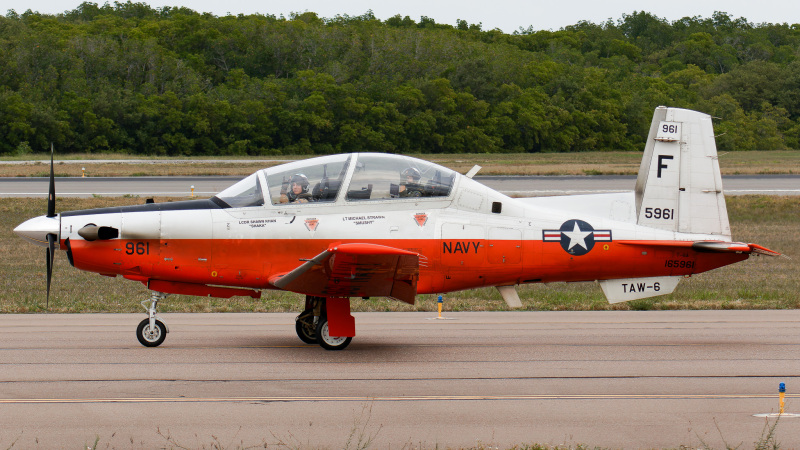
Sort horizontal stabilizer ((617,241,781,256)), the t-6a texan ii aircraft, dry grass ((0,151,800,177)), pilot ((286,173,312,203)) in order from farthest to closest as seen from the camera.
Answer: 1. dry grass ((0,151,800,177))
2. horizontal stabilizer ((617,241,781,256))
3. pilot ((286,173,312,203))
4. the t-6a texan ii aircraft

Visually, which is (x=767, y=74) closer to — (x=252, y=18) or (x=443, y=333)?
(x=252, y=18)

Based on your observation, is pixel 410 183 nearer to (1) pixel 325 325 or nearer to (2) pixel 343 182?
(2) pixel 343 182

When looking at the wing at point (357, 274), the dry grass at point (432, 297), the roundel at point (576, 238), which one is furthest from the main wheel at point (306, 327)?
the roundel at point (576, 238)

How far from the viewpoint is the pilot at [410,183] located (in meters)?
10.4

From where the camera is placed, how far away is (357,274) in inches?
383

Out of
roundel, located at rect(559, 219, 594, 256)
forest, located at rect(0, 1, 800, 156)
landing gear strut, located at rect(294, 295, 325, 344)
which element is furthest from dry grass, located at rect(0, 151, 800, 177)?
roundel, located at rect(559, 219, 594, 256)

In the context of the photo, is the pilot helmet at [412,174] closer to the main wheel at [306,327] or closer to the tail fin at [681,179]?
the main wheel at [306,327]

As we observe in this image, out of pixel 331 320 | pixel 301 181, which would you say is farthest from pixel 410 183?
pixel 331 320

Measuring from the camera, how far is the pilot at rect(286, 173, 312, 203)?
1026 cm

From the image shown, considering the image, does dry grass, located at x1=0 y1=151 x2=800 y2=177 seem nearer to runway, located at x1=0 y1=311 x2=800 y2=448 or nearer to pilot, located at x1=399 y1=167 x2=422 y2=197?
runway, located at x1=0 y1=311 x2=800 y2=448

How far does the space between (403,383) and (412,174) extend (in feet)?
9.08

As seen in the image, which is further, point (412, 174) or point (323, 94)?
point (323, 94)

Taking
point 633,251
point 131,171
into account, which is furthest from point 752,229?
point 131,171

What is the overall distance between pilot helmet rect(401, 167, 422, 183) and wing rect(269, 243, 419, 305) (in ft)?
4.32
